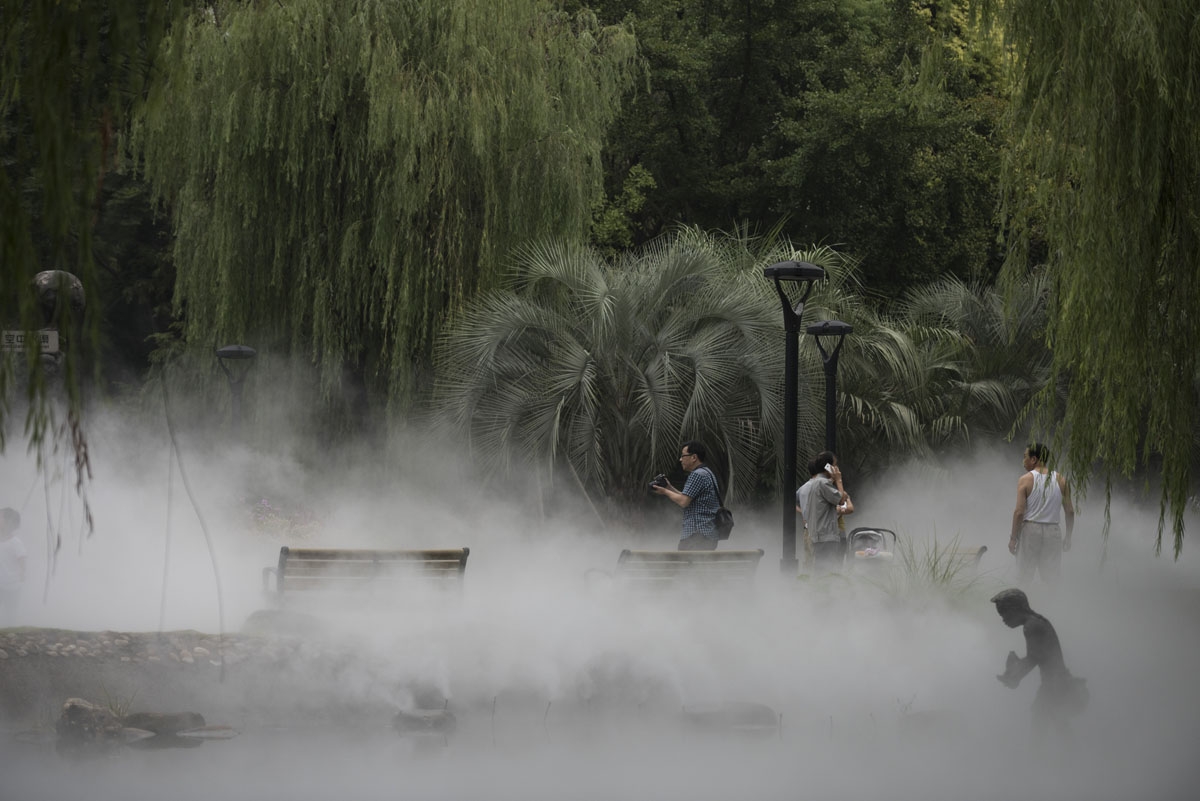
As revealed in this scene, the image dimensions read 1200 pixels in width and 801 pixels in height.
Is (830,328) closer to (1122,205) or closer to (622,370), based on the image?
(622,370)

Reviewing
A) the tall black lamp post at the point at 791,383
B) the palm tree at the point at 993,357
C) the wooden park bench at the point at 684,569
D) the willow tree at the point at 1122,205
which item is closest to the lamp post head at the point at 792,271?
the tall black lamp post at the point at 791,383

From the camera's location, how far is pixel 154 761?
27.8 ft

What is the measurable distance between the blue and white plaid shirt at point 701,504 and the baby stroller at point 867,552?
1281 mm

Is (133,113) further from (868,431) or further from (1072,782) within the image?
(868,431)

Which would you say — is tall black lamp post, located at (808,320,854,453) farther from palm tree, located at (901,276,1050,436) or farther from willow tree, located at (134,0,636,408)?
willow tree, located at (134,0,636,408)

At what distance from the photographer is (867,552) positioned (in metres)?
13.0

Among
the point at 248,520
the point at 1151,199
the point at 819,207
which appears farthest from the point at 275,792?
the point at 819,207

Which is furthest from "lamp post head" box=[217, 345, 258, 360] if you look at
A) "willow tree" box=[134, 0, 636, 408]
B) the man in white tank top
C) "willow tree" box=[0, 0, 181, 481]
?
"willow tree" box=[0, 0, 181, 481]

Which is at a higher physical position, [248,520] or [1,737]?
[1,737]

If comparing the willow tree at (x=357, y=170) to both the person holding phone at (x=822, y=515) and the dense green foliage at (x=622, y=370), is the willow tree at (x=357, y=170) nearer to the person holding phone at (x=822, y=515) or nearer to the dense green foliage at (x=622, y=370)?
the dense green foliage at (x=622, y=370)

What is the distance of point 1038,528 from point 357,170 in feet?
35.8

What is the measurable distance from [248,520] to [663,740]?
8459 millimetres

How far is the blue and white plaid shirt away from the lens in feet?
41.4

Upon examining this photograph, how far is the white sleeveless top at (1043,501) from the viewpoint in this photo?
1235cm
